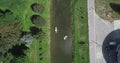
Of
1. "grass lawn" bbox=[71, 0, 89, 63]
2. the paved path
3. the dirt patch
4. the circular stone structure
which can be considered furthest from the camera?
the dirt patch

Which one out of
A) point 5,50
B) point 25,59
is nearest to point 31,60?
point 25,59

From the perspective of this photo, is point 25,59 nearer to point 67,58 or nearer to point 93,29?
point 67,58

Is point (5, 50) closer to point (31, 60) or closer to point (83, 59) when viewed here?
point (31, 60)

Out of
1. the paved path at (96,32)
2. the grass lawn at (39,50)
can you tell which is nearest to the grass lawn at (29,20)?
the grass lawn at (39,50)

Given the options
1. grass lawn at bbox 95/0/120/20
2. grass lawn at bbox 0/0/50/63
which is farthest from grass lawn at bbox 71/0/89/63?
grass lawn at bbox 0/0/50/63

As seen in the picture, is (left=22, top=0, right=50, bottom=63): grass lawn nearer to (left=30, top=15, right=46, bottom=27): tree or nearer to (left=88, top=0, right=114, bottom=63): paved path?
(left=30, top=15, right=46, bottom=27): tree

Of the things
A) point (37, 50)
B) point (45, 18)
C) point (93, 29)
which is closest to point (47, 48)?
point (37, 50)

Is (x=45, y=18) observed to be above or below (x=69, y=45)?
above

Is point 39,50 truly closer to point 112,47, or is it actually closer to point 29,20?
point 29,20
